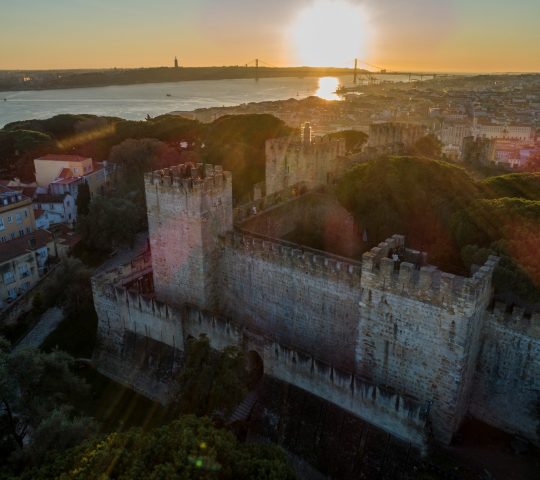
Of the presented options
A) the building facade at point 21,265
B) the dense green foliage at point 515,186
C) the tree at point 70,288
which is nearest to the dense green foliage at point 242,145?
the building facade at point 21,265

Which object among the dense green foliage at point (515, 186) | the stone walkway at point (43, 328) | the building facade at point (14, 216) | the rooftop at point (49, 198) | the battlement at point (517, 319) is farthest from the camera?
the rooftop at point (49, 198)

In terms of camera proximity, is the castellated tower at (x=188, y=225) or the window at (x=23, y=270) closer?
the castellated tower at (x=188, y=225)

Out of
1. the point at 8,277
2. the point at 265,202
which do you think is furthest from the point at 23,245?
the point at 265,202

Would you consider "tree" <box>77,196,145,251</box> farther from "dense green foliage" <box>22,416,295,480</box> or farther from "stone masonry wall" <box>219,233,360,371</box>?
"dense green foliage" <box>22,416,295,480</box>

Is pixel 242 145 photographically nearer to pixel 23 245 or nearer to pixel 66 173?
pixel 66 173

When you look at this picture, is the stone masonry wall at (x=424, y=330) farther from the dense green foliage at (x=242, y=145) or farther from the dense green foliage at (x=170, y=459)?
the dense green foliage at (x=242, y=145)

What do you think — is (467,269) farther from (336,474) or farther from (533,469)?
(336,474)

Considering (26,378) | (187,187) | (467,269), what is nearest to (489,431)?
(467,269)
